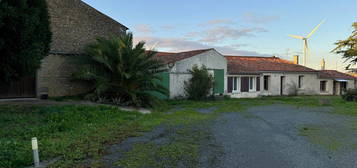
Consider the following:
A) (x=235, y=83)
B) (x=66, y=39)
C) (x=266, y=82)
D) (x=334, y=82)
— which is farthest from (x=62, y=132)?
(x=334, y=82)

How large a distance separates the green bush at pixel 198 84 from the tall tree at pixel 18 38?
36.4 ft

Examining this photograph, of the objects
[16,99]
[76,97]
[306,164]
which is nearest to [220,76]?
[76,97]

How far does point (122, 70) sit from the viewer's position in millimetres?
12227

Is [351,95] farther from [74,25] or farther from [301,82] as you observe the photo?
[74,25]

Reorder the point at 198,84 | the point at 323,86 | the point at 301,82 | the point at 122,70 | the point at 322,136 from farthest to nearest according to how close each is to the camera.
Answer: the point at 323,86, the point at 301,82, the point at 198,84, the point at 122,70, the point at 322,136

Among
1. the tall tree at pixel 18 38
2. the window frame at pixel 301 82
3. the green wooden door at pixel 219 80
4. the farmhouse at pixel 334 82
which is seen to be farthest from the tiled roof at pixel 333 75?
the tall tree at pixel 18 38

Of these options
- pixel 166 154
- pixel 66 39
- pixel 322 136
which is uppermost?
pixel 66 39

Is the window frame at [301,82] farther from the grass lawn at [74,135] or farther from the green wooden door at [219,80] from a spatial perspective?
the grass lawn at [74,135]

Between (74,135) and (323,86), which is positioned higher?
(323,86)

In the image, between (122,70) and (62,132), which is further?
(122,70)

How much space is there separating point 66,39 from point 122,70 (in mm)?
4498

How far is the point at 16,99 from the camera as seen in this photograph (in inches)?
496

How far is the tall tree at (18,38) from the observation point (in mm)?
7066

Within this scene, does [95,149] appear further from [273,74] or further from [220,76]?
[273,74]
